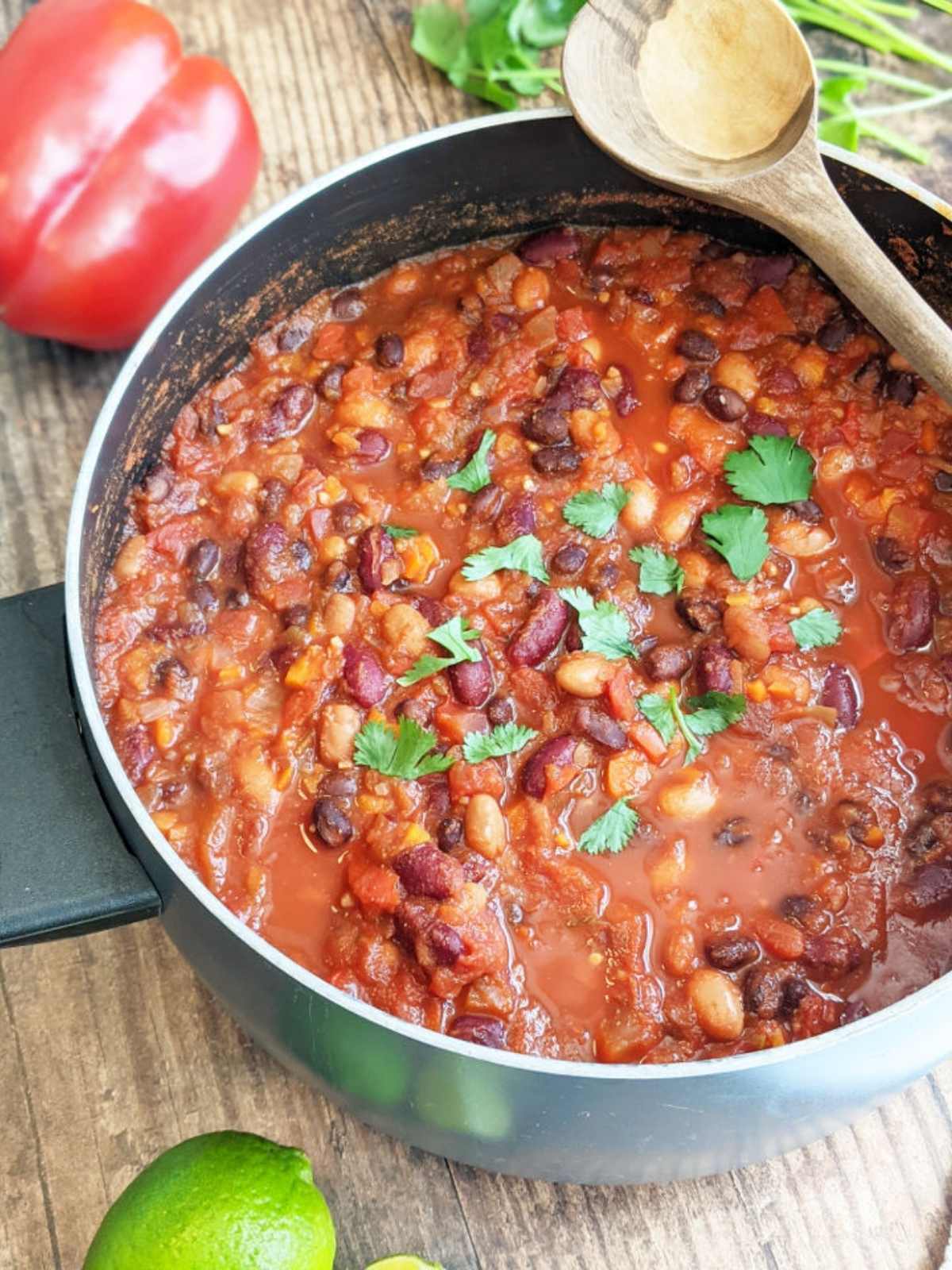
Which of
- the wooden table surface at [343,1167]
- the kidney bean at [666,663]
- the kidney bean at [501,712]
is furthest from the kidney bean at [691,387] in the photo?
the wooden table surface at [343,1167]

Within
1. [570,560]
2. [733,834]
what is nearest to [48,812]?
[570,560]

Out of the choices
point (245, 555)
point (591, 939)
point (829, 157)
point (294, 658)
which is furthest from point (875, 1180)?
point (829, 157)

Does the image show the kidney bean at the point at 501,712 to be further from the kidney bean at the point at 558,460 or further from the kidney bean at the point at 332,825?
the kidney bean at the point at 558,460

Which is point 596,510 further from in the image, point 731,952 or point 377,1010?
point 377,1010

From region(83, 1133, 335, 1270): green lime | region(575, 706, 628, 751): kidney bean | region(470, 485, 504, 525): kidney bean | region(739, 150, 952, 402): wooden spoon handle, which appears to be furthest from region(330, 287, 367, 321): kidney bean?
region(83, 1133, 335, 1270): green lime

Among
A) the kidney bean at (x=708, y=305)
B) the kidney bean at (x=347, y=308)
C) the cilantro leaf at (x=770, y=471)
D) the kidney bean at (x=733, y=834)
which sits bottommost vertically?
the kidney bean at (x=733, y=834)
